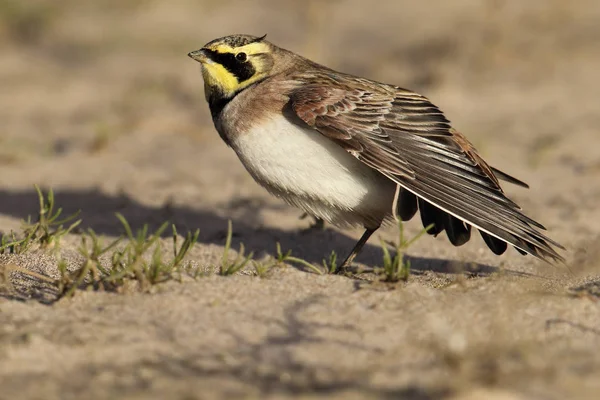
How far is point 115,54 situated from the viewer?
38.3 feet

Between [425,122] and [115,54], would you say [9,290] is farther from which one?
[115,54]

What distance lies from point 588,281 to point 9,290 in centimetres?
282

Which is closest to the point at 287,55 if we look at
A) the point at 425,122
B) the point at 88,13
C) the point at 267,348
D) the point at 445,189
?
the point at 425,122

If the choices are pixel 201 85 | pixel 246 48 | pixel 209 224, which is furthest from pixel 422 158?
pixel 201 85

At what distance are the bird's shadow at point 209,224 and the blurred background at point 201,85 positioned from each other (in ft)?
0.14

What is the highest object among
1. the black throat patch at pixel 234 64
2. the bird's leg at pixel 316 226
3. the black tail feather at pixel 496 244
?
the black throat patch at pixel 234 64

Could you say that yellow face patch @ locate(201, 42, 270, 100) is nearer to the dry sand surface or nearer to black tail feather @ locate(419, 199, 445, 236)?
the dry sand surface

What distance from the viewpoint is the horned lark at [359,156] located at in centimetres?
446

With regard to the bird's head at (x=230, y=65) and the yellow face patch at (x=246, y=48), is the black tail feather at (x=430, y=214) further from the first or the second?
the yellow face patch at (x=246, y=48)

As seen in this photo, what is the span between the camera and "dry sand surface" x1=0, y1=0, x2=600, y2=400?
9.83ft

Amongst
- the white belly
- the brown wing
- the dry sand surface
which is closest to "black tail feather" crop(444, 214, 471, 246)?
the brown wing

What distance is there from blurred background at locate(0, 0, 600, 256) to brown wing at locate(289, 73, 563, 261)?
5.40 feet

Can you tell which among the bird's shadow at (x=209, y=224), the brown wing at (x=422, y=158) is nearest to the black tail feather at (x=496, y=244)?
the brown wing at (x=422, y=158)

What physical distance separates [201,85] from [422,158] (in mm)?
6301
